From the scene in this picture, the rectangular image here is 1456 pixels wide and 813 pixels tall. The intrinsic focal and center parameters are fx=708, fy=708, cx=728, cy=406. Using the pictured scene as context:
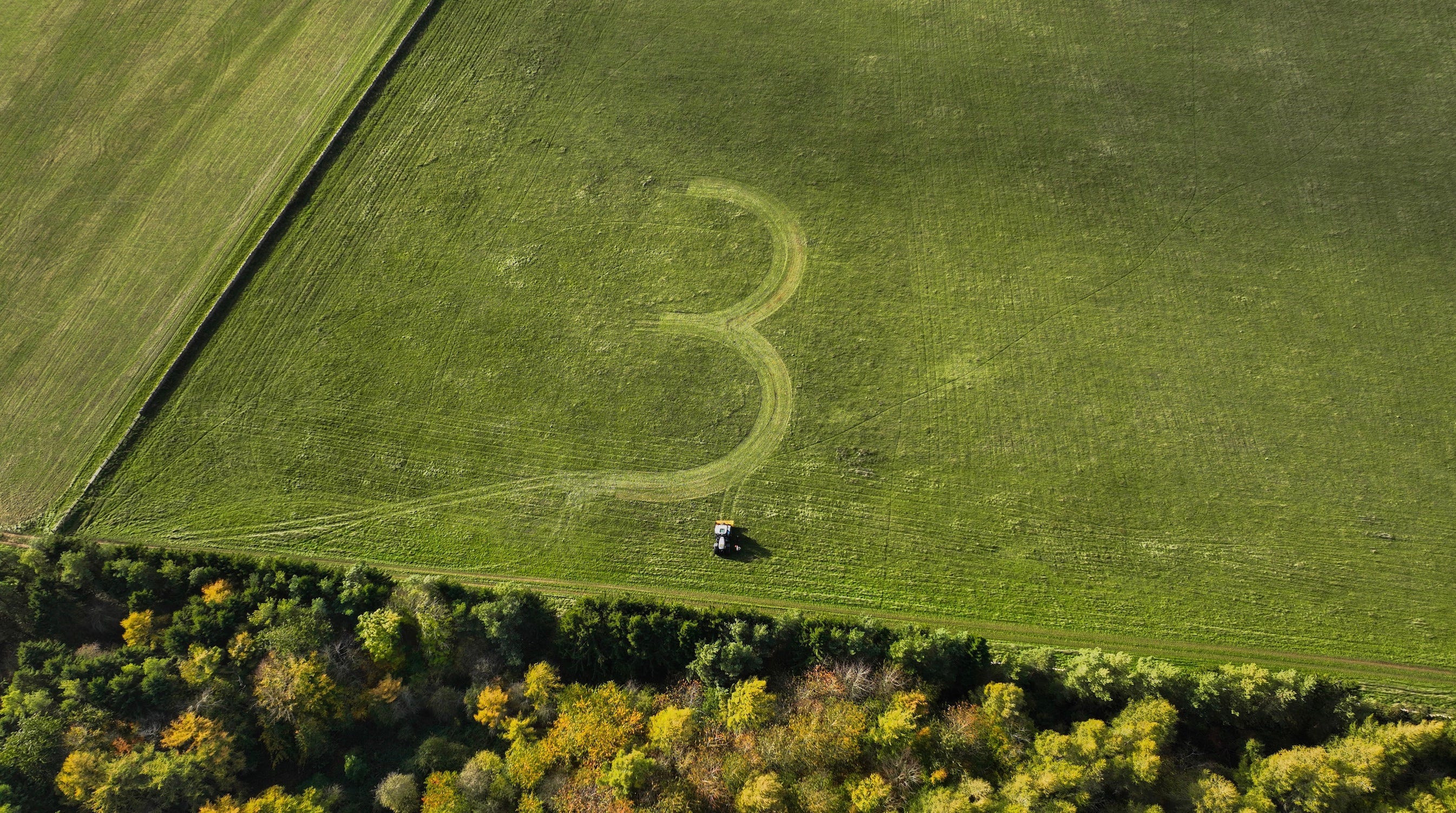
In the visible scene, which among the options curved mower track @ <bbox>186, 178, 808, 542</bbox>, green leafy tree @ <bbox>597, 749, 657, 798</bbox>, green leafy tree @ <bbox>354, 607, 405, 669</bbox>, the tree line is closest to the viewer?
the tree line

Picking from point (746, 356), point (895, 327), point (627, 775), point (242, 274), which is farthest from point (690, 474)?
point (242, 274)

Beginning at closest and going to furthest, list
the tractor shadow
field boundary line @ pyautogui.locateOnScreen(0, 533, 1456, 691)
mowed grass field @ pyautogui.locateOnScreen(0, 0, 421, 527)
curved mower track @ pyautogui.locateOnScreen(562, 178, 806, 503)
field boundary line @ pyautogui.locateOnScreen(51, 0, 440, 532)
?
field boundary line @ pyautogui.locateOnScreen(0, 533, 1456, 691) < the tractor shadow < curved mower track @ pyautogui.locateOnScreen(562, 178, 806, 503) < field boundary line @ pyautogui.locateOnScreen(51, 0, 440, 532) < mowed grass field @ pyautogui.locateOnScreen(0, 0, 421, 527)

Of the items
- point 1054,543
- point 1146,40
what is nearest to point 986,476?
point 1054,543

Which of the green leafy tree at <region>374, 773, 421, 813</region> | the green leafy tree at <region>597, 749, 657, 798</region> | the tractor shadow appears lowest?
the green leafy tree at <region>374, 773, 421, 813</region>

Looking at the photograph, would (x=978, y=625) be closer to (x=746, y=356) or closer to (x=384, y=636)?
(x=746, y=356)

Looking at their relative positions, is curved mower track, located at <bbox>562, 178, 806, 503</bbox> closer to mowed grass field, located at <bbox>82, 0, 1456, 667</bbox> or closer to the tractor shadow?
mowed grass field, located at <bbox>82, 0, 1456, 667</bbox>

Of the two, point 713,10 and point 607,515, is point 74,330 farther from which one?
point 713,10

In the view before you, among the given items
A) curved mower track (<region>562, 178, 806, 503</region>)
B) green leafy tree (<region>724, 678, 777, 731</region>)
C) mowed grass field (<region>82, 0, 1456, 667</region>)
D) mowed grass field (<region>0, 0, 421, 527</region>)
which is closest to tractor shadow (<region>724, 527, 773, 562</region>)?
mowed grass field (<region>82, 0, 1456, 667</region>)
